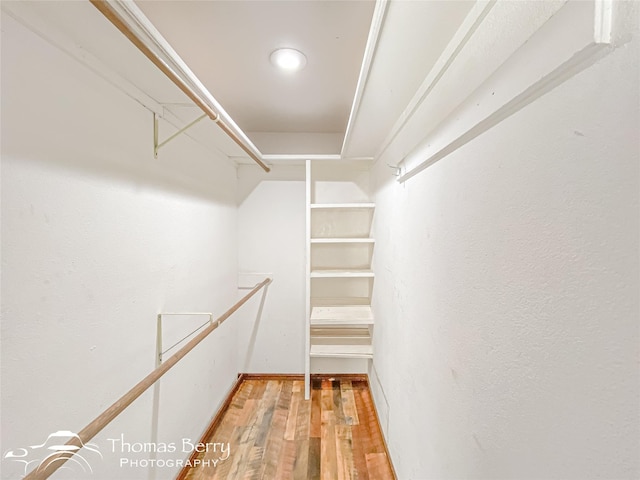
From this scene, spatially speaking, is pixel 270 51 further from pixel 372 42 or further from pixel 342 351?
pixel 342 351

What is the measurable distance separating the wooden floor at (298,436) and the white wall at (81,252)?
1.36 feet

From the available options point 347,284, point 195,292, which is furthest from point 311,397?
point 195,292

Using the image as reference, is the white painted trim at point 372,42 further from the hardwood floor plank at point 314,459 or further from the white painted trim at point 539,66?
the hardwood floor plank at point 314,459

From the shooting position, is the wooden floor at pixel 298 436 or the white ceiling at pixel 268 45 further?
the wooden floor at pixel 298 436

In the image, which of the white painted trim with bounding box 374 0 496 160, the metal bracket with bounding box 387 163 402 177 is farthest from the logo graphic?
the metal bracket with bounding box 387 163 402 177

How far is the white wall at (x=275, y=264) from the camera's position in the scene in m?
2.68

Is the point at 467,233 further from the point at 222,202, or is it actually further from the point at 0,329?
the point at 222,202

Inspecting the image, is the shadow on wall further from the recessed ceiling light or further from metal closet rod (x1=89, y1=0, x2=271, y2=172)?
metal closet rod (x1=89, y1=0, x2=271, y2=172)

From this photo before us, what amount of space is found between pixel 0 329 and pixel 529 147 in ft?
4.32

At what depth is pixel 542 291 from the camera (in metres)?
0.52

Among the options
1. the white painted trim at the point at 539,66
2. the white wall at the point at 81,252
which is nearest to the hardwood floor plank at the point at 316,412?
the white wall at the point at 81,252

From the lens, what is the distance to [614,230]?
1.28 feet

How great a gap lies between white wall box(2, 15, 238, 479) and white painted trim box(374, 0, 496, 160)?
3.84ft

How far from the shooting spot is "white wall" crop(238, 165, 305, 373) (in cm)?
268
